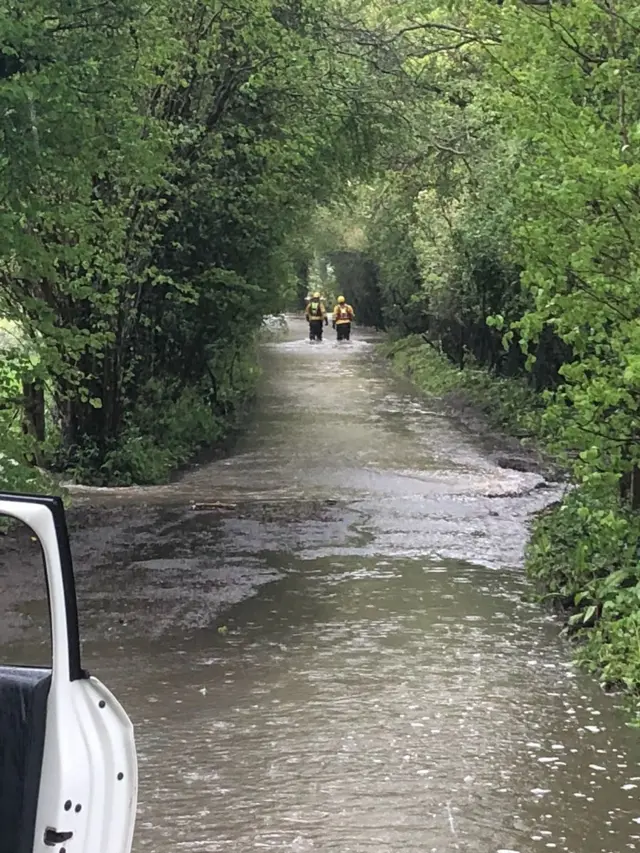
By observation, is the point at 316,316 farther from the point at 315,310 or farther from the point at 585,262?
the point at 585,262

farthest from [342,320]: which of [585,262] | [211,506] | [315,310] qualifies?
[585,262]

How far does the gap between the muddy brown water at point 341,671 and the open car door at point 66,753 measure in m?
1.96

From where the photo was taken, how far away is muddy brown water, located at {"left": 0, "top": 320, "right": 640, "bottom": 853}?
5.27 m

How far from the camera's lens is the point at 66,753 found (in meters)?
2.97

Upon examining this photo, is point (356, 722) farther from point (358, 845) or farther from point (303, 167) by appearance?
point (303, 167)

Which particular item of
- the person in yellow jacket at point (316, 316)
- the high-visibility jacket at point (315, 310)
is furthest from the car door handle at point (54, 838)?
the high-visibility jacket at point (315, 310)

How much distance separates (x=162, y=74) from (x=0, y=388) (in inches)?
238

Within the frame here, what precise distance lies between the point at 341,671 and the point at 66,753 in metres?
4.66

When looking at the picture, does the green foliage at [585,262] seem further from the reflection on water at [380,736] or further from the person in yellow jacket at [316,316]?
the person in yellow jacket at [316,316]

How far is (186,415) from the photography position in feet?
68.3

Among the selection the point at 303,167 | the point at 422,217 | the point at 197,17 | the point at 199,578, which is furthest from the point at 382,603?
the point at 422,217

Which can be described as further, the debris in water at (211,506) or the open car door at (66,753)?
the debris in water at (211,506)

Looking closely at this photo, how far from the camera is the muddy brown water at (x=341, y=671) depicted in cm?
527

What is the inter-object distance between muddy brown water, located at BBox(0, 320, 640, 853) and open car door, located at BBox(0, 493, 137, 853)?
1958mm
